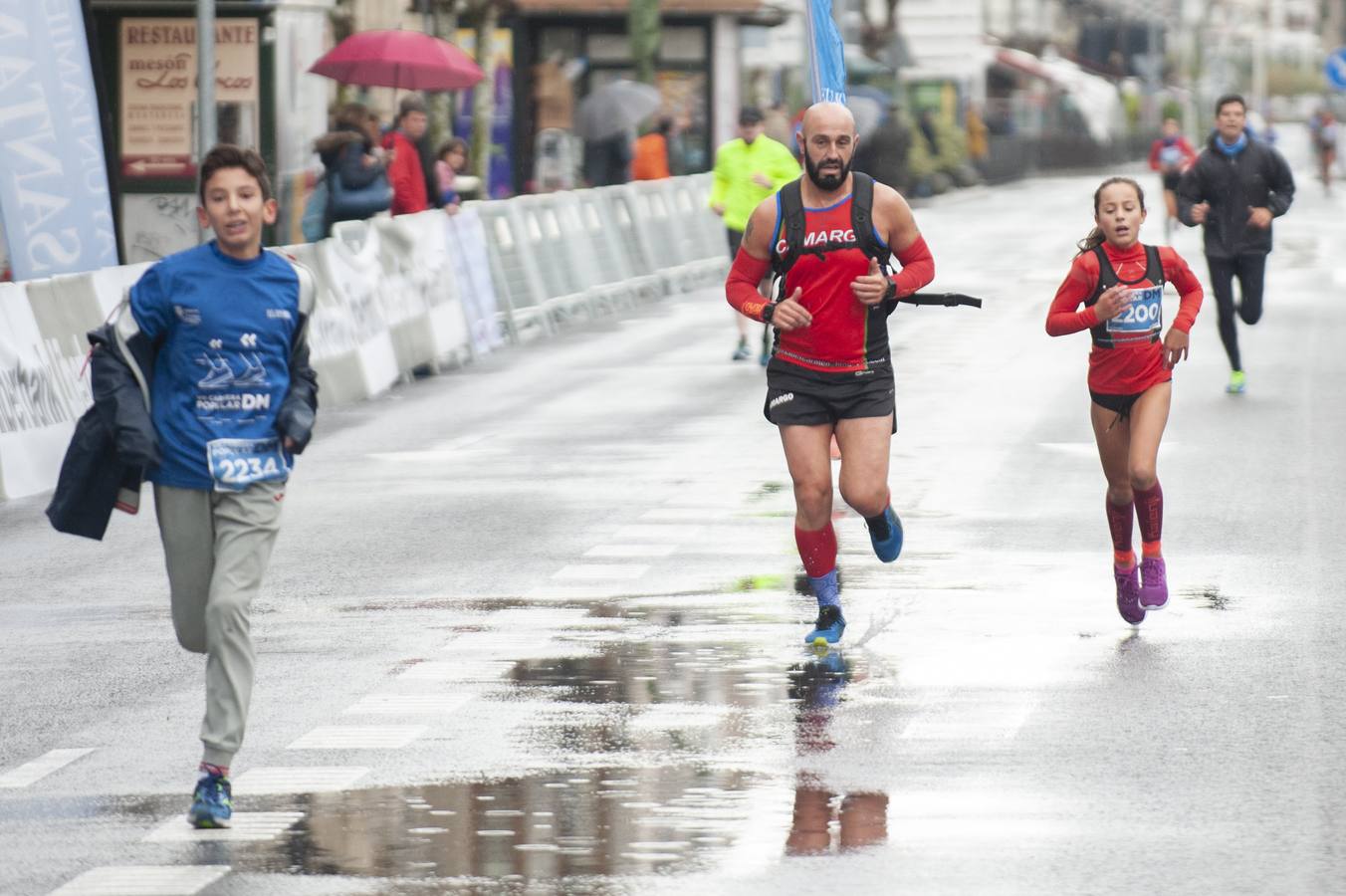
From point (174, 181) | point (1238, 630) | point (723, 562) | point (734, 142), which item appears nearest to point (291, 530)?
point (723, 562)

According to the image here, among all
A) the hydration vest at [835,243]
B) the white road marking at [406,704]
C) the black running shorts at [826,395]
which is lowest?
the white road marking at [406,704]

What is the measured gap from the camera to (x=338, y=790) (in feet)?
24.1

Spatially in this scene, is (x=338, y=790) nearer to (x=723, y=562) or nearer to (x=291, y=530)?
(x=723, y=562)

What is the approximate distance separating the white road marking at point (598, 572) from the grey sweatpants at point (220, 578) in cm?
394

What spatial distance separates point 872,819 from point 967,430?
9.38 metres

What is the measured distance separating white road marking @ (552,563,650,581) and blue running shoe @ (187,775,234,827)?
4.19 m

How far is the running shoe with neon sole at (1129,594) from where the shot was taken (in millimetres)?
9727

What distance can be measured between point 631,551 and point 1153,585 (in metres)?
2.73

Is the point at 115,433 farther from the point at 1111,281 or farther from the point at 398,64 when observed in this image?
the point at 398,64

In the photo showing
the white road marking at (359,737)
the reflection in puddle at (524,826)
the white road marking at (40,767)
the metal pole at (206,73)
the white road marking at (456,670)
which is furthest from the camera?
the metal pole at (206,73)

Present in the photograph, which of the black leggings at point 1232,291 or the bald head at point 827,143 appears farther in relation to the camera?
the black leggings at point 1232,291

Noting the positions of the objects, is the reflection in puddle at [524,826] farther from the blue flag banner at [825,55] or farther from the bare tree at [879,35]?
the bare tree at [879,35]

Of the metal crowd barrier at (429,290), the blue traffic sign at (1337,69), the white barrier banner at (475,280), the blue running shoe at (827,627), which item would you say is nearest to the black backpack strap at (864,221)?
the blue running shoe at (827,627)

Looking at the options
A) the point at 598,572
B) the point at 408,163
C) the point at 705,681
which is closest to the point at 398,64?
the point at 408,163
